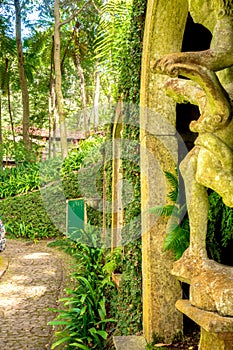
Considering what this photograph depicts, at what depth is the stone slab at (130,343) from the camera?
3135 mm

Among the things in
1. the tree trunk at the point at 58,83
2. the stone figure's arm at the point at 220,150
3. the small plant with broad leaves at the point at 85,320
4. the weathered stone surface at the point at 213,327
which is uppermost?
the tree trunk at the point at 58,83

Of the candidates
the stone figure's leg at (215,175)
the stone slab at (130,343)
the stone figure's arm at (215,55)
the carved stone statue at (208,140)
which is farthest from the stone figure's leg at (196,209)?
the stone slab at (130,343)

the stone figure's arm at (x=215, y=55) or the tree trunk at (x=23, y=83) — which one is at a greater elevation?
the tree trunk at (x=23, y=83)

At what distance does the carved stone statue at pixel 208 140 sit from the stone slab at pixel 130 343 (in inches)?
52.8

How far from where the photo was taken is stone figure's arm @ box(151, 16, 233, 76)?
1.74m

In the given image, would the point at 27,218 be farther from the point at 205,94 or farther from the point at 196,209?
the point at 205,94

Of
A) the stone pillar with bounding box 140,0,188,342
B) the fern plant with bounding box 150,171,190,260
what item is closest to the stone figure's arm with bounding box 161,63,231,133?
the fern plant with bounding box 150,171,190,260

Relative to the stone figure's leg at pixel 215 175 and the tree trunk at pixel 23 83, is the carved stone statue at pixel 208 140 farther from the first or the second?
the tree trunk at pixel 23 83

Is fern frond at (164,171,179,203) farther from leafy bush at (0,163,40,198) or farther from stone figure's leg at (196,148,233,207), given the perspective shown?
leafy bush at (0,163,40,198)

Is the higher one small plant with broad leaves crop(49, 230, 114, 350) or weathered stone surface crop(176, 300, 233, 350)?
weathered stone surface crop(176, 300, 233, 350)

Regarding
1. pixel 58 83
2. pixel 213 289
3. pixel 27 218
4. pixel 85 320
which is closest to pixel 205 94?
pixel 213 289

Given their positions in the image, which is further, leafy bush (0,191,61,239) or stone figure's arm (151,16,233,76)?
leafy bush (0,191,61,239)

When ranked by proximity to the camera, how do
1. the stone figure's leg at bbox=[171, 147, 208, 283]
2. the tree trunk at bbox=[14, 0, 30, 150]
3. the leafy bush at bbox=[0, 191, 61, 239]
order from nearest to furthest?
the stone figure's leg at bbox=[171, 147, 208, 283]
the leafy bush at bbox=[0, 191, 61, 239]
the tree trunk at bbox=[14, 0, 30, 150]

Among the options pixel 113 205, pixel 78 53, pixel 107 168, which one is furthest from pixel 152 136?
pixel 78 53
